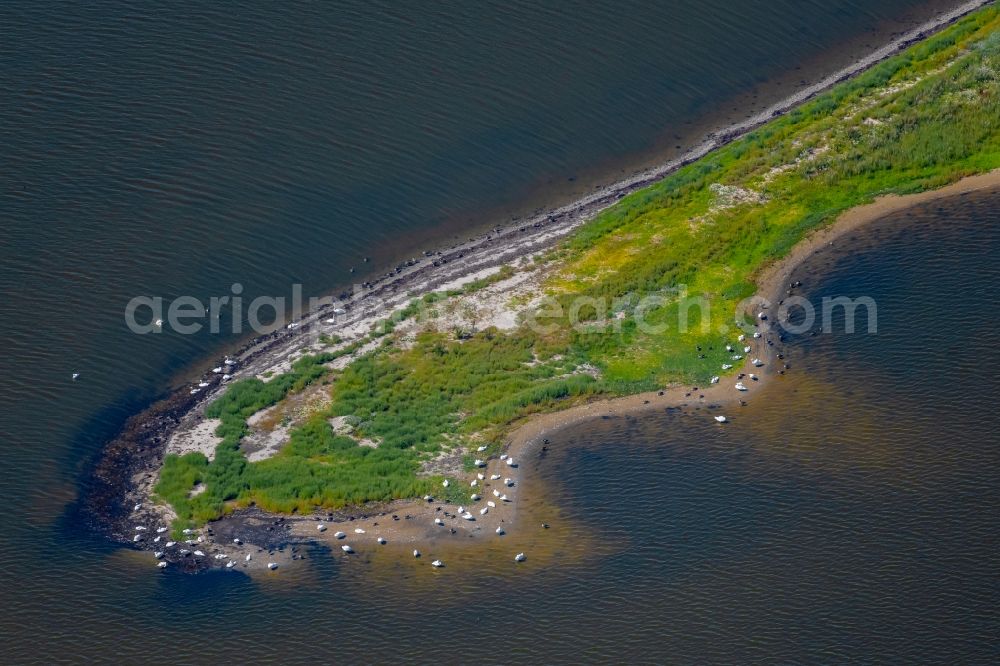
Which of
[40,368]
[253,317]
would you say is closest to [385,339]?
[253,317]

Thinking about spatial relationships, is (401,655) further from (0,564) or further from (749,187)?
(749,187)

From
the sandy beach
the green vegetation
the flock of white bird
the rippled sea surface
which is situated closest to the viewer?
the rippled sea surface

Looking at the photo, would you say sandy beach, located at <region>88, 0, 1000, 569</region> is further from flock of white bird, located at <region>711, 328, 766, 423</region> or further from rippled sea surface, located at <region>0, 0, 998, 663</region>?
rippled sea surface, located at <region>0, 0, 998, 663</region>

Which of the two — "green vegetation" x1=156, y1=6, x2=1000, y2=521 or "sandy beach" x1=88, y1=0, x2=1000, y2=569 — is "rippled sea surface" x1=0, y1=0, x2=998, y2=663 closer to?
"sandy beach" x1=88, y1=0, x2=1000, y2=569

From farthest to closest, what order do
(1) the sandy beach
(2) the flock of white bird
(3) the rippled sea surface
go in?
(2) the flock of white bird, (1) the sandy beach, (3) the rippled sea surface

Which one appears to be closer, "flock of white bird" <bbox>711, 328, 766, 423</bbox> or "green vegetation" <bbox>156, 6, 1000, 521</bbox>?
"green vegetation" <bbox>156, 6, 1000, 521</bbox>

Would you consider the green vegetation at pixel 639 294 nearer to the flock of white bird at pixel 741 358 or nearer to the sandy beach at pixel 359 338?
the flock of white bird at pixel 741 358

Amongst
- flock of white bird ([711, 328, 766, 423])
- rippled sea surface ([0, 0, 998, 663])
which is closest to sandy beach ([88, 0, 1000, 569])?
flock of white bird ([711, 328, 766, 423])
